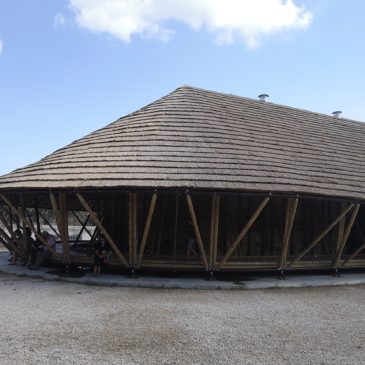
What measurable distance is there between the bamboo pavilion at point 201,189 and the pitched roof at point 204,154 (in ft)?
0.15

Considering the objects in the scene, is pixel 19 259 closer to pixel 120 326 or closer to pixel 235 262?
pixel 235 262

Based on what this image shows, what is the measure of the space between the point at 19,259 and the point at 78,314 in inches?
303

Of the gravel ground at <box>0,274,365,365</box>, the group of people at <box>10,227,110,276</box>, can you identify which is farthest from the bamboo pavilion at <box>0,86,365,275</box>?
the gravel ground at <box>0,274,365,365</box>

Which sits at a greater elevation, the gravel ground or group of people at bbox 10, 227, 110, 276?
the gravel ground

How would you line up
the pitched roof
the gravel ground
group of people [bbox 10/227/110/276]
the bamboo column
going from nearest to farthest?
1. the gravel ground
2. the bamboo column
3. the pitched roof
4. group of people [bbox 10/227/110/276]

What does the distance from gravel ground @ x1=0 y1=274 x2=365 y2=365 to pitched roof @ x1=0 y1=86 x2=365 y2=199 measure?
256 cm

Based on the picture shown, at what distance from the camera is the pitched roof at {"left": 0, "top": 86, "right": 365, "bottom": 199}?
1021 cm

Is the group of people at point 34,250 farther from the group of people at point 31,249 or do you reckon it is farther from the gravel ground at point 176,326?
the gravel ground at point 176,326

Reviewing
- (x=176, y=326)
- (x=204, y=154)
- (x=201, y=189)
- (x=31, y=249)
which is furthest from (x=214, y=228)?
(x=31, y=249)

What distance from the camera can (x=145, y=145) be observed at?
38.0 ft

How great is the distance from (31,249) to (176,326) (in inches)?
282

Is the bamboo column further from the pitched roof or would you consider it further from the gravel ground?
the gravel ground

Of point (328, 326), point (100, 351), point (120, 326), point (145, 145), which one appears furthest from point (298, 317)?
point (145, 145)

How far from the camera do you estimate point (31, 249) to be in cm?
1210
